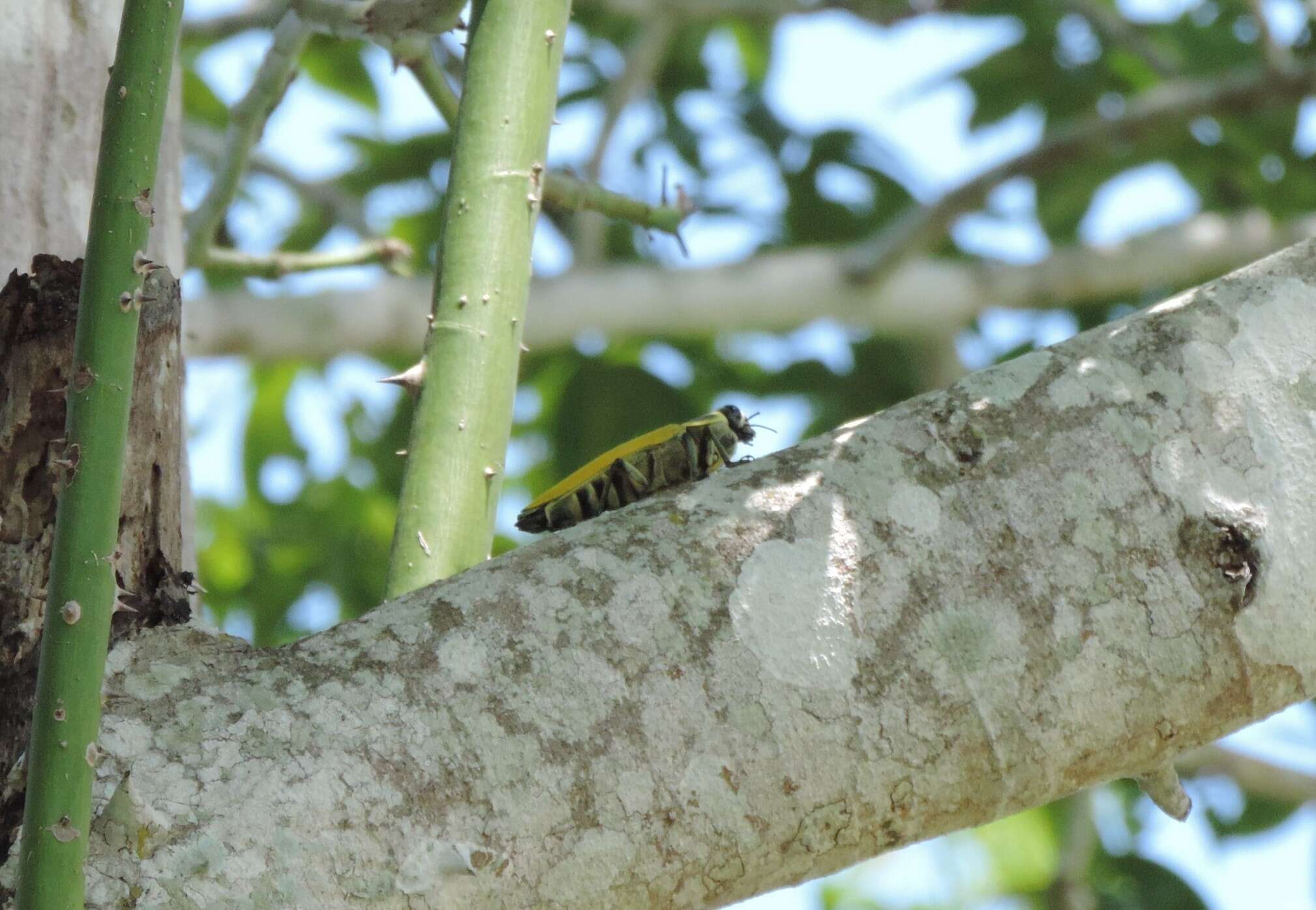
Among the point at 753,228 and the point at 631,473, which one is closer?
the point at 631,473

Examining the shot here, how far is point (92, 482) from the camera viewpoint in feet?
4.31

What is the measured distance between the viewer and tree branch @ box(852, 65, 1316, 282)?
6.29m

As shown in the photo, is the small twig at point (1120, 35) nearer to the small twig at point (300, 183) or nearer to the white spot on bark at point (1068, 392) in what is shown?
the small twig at point (300, 183)

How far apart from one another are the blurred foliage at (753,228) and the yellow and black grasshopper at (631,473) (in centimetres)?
370

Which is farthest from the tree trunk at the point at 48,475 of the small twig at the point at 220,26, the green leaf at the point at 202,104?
the green leaf at the point at 202,104

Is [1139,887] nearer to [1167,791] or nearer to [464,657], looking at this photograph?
[1167,791]

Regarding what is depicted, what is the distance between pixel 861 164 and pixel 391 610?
21.2ft

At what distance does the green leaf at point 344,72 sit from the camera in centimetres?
739

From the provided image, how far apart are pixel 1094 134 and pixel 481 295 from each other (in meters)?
4.91

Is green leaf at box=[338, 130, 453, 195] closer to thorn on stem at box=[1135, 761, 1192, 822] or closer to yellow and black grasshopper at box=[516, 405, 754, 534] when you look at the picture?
yellow and black grasshopper at box=[516, 405, 754, 534]

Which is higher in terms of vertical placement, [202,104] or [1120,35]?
[202,104]

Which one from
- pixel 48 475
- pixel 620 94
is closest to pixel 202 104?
pixel 620 94

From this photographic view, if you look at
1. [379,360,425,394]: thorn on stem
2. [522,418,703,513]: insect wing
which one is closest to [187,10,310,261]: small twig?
[379,360,425,394]: thorn on stem

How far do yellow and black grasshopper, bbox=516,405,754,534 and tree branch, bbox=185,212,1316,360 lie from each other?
365cm
